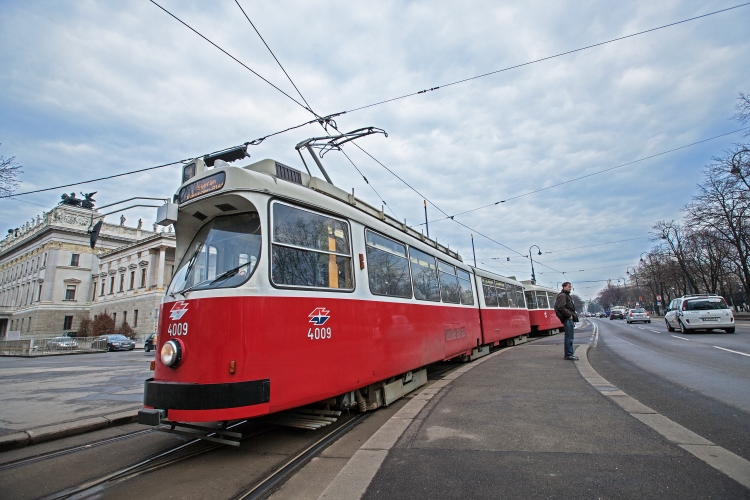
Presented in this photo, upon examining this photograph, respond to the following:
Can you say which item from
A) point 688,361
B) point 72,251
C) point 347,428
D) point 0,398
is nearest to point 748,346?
point 688,361

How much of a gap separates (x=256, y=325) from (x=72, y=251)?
2986 inches

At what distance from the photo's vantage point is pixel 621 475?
9.70 ft

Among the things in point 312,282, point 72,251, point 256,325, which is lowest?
point 256,325

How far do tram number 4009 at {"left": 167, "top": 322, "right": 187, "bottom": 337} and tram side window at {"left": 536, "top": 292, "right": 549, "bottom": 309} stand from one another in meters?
21.2

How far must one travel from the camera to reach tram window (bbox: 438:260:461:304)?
8.59 meters

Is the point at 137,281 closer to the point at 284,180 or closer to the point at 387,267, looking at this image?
the point at 387,267

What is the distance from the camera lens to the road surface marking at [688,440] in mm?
2920

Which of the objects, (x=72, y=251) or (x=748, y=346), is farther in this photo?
(x=72, y=251)

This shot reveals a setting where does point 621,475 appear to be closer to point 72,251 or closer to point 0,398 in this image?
point 0,398

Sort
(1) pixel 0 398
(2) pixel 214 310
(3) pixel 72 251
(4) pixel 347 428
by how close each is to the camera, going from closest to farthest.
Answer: (2) pixel 214 310 → (4) pixel 347 428 → (1) pixel 0 398 → (3) pixel 72 251

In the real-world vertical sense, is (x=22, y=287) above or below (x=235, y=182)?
above

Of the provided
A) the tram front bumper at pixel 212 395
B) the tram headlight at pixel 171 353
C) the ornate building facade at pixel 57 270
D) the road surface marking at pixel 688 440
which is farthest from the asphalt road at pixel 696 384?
the ornate building facade at pixel 57 270

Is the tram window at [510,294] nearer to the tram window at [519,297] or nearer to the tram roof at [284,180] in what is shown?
the tram window at [519,297]

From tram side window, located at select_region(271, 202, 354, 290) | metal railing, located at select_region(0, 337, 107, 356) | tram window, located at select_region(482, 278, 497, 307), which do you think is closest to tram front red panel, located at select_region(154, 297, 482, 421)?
tram side window, located at select_region(271, 202, 354, 290)
